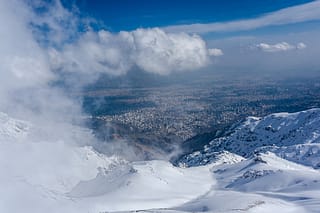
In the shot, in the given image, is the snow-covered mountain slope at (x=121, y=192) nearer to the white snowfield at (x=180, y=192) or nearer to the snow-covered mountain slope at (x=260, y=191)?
the white snowfield at (x=180, y=192)

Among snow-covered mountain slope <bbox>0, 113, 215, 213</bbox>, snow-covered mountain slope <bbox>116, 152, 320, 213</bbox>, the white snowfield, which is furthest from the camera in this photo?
snow-covered mountain slope <bbox>0, 113, 215, 213</bbox>

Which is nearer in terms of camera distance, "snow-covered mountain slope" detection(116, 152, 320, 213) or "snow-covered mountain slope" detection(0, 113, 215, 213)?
"snow-covered mountain slope" detection(116, 152, 320, 213)

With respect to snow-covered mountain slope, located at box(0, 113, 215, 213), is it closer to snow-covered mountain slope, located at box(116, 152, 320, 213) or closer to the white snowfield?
the white snowfield

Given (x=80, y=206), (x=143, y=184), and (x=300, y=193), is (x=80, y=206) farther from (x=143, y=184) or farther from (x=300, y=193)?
(x=300, y=193)

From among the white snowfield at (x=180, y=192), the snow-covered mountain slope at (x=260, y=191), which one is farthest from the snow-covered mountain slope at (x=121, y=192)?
the snow-covered mountain slope at (x=260, y=191)

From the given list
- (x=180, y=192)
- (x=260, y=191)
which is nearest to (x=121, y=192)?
(x=180, y=192)

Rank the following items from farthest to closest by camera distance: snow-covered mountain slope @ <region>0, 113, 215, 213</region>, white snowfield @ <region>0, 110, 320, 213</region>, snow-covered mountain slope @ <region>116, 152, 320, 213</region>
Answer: snow-covered mountain slope @ <region>0, 113, 215, 213</region>
white snowfield @ <region>0, 110, 320, 213</region>
snow-covered mountain slope @ <region>116, 152, 320, 213</region>

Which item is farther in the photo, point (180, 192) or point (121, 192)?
point (180, 192)

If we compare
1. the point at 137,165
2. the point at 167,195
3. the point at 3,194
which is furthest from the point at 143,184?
the point at 3,194

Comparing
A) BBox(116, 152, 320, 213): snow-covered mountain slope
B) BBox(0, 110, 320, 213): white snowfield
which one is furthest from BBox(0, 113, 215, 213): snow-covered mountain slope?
BBox(116, 152, 320, 213): snow-covered mountain slope

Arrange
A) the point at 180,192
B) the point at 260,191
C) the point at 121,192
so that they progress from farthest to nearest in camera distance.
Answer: the point at 180,192
the point at 260,191
the point at 121,192

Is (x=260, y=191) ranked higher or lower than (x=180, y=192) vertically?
lower

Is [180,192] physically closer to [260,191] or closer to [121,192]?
[121,192]
